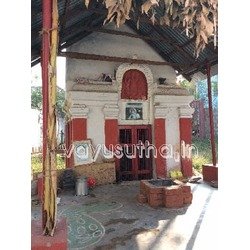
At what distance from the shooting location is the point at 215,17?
291 centimetres

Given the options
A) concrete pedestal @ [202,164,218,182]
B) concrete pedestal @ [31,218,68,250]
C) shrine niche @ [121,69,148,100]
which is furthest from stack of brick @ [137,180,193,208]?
concrete pedestal @ [31,218,68,250]

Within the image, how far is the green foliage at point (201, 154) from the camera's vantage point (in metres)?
17.1

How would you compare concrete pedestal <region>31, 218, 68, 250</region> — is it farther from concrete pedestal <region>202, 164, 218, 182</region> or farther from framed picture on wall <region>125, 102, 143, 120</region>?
framed picture on wall <region>125, 102, 143, 120</region>

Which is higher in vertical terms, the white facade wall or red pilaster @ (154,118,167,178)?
the white facade wall

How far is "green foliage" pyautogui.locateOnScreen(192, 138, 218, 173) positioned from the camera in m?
17.1

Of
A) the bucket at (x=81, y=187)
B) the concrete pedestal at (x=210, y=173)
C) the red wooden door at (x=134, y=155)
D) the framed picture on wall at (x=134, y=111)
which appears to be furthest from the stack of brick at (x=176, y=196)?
the framed picture on wall at (x=134, y=111)

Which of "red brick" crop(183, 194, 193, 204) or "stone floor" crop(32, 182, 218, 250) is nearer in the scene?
A: "stone floor" crop(32, 182, 218, 250)

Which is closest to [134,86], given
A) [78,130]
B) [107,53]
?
[107,53]

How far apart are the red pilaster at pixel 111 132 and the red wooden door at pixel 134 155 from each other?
0.39 metres

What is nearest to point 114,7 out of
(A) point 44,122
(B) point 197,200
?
(A) point 44,122

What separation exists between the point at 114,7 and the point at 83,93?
9243 millimetres

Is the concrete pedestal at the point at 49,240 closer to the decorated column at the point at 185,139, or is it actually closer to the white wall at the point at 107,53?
the white wall at the point at 107,53

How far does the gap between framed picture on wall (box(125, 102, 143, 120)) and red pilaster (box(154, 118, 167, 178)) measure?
0.80m

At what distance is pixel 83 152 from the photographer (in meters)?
11.9
